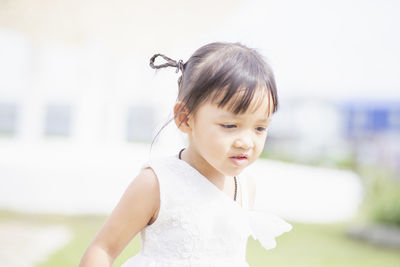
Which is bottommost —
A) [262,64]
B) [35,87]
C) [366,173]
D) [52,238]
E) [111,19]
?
[52,238]

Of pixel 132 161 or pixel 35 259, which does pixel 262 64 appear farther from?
pixel 132 161

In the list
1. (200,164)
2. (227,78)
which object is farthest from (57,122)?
(227,78)

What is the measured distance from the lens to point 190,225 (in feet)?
4.29

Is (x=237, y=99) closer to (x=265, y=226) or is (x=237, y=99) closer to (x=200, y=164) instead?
(x=200, y=164)

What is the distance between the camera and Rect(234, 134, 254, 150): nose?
4.00 ft

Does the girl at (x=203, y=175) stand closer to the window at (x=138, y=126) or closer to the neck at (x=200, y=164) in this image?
the neck at (x=200, y=164)

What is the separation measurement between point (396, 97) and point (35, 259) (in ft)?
68.9

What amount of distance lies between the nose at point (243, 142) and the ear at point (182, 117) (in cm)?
17

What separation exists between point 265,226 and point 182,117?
0.44 m

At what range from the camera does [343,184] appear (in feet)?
21.1

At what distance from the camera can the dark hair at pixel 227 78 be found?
123cm

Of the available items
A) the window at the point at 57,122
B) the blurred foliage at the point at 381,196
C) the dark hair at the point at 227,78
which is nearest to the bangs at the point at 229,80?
the dark hair at the point at 227,78

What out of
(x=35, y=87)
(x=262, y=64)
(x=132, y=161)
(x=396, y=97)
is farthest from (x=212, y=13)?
(x=396, y=97)

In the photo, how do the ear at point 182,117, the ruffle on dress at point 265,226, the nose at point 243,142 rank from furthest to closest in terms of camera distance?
the ruffle on dress at point 265,226 → the ear at point 182,117 → the nose at point 243,142
